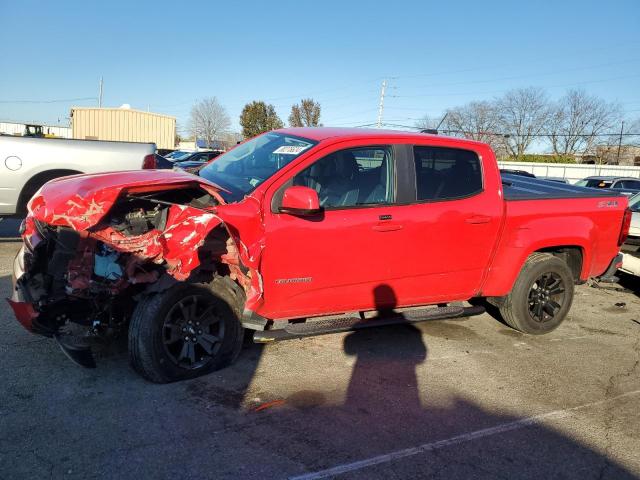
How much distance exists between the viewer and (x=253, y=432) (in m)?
3.22

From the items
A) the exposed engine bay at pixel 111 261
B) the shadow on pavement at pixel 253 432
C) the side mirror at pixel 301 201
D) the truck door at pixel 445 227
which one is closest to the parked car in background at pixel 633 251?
the truck door at pixel 445 227

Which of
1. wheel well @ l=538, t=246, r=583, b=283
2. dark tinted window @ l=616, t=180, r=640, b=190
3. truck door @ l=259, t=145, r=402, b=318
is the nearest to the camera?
truck door @ l=259, t=145, r=402, b=318

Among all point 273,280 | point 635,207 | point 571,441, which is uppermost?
point 635,207

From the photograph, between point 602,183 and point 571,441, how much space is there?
15.8 meters

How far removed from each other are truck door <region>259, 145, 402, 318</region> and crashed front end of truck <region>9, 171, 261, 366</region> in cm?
24

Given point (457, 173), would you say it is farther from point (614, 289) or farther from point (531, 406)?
point (614, 289)

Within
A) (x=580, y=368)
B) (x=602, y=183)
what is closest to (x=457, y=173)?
(x=580, y=368)

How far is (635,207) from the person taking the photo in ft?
26.0

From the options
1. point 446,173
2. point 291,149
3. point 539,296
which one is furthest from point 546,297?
point 291,149

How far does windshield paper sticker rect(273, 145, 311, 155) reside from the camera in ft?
13.9

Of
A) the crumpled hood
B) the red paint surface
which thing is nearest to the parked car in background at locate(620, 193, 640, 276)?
the red paint surface

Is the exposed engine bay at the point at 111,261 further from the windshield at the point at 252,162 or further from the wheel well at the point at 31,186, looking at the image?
the wheel well at the point at 31,186

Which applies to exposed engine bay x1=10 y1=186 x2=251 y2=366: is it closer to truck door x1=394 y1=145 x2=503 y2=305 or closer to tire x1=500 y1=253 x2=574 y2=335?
truck door x1=394 y1=145 x2=503 y2=305

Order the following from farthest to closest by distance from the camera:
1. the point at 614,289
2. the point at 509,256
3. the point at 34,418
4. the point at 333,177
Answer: the point at 614,289 → the point at 509,256 → the point at 333,177 → the point at 34,418
